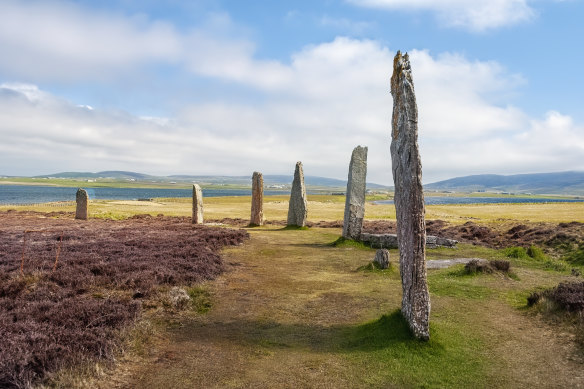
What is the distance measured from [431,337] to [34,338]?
7590 mm

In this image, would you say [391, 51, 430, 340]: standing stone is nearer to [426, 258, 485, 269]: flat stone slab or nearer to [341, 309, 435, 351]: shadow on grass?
[341, 309, 435, 351]: shadow on grass

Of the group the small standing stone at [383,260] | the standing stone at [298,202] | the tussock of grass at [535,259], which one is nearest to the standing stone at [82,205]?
the standing stone at [298,202]

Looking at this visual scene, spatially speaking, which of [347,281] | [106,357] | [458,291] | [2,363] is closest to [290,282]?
[347,281]

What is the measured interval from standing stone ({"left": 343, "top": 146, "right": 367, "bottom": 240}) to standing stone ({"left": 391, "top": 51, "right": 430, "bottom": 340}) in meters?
12.6

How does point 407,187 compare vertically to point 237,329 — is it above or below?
above

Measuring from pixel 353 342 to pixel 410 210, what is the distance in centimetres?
307

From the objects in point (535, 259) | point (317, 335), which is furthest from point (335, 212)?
point (317, 335)

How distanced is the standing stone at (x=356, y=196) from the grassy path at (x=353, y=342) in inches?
328

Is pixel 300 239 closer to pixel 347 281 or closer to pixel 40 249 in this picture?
pixel 347 281

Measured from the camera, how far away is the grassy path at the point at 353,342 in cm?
658

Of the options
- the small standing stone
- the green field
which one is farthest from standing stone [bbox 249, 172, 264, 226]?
the green field

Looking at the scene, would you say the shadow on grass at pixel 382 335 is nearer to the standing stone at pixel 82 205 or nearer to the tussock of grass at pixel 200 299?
the tussock of grass at pixel 200 299

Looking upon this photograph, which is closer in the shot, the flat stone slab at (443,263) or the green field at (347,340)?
the green field at (347,340)

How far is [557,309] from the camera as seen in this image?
30.6ft
